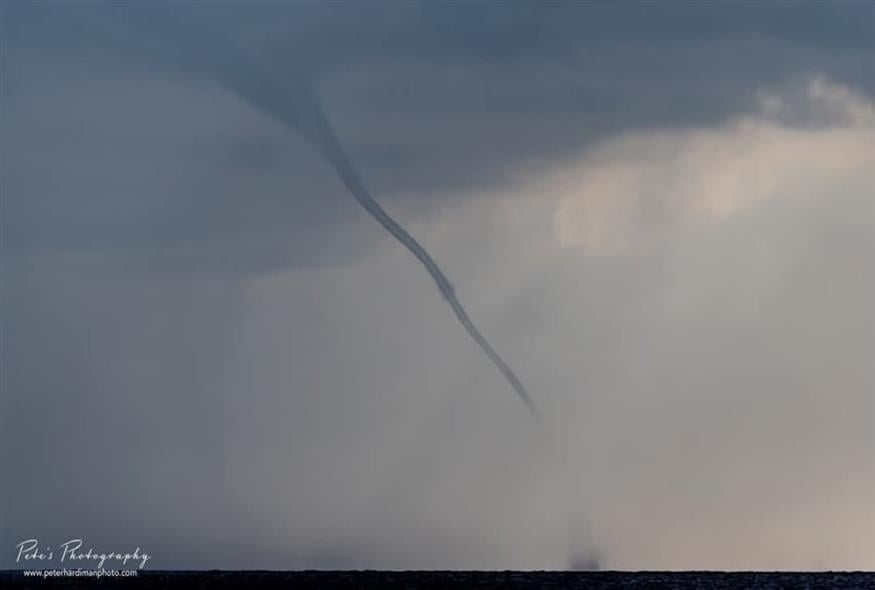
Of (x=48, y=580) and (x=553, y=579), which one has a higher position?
(x=553, y=579)

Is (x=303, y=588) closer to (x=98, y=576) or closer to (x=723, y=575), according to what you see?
(x=98, y=576)

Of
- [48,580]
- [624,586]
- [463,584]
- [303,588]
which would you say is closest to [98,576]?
[48,580]

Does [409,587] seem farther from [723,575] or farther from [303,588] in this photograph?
[723,575]

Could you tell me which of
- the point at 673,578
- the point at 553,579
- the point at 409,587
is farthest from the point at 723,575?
the point at 409,587

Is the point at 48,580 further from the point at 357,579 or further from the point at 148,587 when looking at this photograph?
the point at 357,579

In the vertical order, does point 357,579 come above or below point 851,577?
below
